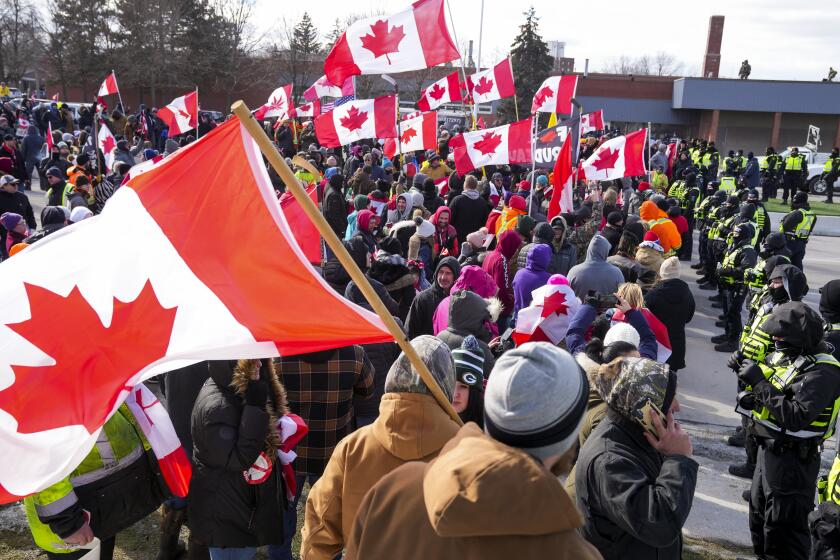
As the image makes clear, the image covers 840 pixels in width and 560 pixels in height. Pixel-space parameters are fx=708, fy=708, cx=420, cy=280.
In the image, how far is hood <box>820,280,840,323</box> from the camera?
5.56 metres

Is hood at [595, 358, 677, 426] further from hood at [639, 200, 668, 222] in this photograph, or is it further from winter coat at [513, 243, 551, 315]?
hood at [639, 200, 668, 222]

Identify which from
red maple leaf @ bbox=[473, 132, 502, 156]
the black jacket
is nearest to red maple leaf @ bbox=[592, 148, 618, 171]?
red maple leaf @ bbox=[473, 132, 502, 156]

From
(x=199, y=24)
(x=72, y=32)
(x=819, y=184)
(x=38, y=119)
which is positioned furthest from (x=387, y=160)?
(x=72, y=32)

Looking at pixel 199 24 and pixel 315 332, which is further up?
pixel 199 24

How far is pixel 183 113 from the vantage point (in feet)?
49.9

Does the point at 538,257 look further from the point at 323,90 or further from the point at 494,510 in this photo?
the point at 323,90

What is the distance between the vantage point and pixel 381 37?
946cm

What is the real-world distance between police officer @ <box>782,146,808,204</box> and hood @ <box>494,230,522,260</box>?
19.4 m

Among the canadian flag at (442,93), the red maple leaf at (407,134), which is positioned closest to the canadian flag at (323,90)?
the canadian flag at (442,93)

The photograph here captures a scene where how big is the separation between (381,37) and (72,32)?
44.3 m

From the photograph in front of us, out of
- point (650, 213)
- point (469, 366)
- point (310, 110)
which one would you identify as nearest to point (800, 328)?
point (469, 366)

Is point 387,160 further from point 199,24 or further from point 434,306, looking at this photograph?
point 199,24

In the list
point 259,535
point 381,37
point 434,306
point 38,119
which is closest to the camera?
point 259,535

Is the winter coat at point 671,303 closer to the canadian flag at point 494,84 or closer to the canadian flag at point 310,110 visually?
the canadian flag at point 494,84
